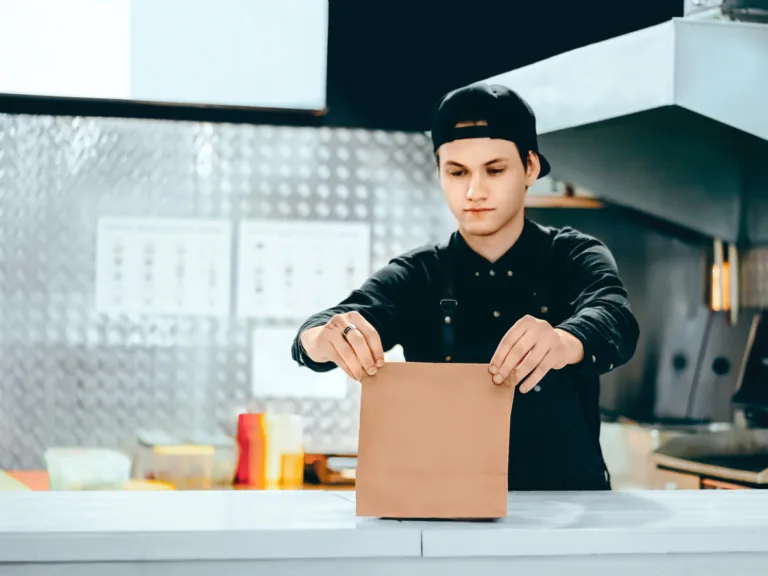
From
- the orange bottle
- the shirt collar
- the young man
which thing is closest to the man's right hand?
the young man

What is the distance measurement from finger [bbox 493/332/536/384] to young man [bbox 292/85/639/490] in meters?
0.37

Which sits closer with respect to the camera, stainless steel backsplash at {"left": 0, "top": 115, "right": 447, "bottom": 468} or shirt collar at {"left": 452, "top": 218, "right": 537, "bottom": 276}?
shirt collar at {"left": 452, "top": 218, "right": 537, "bottom": 276}

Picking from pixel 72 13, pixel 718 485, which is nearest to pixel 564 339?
pixel 718 485

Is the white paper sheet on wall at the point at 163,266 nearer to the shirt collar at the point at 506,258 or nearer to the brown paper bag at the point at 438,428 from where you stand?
the shirt collar at the point at 506,258

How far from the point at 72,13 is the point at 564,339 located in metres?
1.96

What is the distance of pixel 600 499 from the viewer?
1330mm

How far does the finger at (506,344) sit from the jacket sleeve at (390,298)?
55 cm

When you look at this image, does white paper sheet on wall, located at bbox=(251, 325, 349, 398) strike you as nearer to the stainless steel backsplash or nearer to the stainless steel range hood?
the stainless steel backsplash

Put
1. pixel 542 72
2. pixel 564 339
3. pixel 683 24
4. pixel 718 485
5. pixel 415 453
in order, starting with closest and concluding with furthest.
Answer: pixel 415 453 → pixel 564 339 → pixel 683 24 → pixel 542 72 → pixel 718 485

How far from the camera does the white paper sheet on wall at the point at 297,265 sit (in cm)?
271

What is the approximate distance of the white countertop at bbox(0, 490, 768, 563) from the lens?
0.99 metres

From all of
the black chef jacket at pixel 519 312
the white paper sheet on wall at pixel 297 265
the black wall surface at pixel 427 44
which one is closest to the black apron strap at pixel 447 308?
the black chef jacket at pixel 519 312

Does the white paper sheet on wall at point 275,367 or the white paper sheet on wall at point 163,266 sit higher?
the white paper sheet on wall at point 163,266

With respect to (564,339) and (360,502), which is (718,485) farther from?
(360,502)
